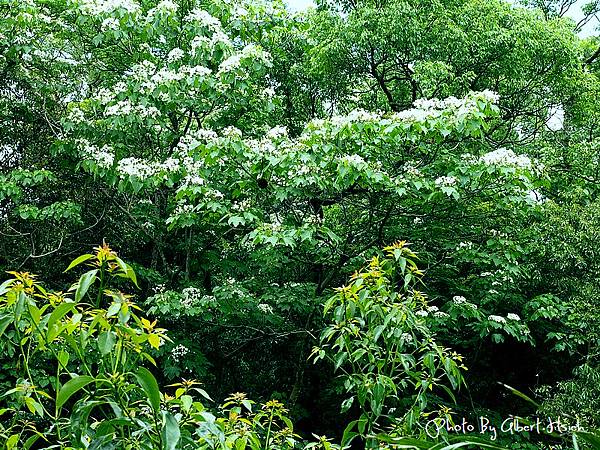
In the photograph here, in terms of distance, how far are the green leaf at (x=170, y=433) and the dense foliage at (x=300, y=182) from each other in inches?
110

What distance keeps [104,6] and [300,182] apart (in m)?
2.04

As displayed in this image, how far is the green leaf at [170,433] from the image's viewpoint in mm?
1253

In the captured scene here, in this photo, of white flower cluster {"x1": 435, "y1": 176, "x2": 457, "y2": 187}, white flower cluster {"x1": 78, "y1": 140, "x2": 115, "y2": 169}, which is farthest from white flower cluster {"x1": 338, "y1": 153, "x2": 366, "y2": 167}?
white flower cluster {"x1": 78, "y1": 140, "x2": 115, "y2": 169}

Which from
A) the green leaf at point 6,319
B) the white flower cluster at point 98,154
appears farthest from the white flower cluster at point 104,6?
the green leaf at point 6,319

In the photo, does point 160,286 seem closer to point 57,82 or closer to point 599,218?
point 57,82

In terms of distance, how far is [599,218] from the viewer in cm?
487

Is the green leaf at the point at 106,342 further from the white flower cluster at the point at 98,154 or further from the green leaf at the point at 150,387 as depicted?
the white flower cluster at the point at 98,154

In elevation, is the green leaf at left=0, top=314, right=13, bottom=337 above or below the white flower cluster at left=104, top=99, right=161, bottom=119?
below

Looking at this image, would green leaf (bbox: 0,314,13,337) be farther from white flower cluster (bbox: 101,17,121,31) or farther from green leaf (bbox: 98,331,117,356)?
white flower cluster (bbox: 101,17,121,31)

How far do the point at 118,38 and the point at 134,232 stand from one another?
5.24ft

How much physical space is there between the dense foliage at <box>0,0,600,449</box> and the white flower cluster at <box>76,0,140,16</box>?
2 centimetres

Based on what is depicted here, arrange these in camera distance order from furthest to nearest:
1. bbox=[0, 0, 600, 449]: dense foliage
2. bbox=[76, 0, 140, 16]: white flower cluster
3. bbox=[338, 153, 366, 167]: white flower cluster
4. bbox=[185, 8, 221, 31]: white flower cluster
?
bbox=[185, 8, 221, 31]: white flower cluster, bbox=[76, 0, 140, 16]: white flower cluster, bbox=[0, 0, 600, 449]: dense foliage, bbox=[338, 153, 366, 167]: white flower cluster

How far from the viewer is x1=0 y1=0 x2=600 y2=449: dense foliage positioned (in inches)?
183

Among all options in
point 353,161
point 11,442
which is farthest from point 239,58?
point 11,442
